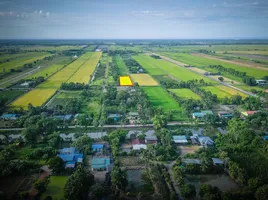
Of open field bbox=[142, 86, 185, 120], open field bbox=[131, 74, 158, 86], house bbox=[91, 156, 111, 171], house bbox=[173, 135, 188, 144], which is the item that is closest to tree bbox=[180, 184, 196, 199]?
house bbox=[91, 156, 111, 171]

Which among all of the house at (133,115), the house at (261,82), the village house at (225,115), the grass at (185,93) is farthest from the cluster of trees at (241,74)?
the house at (133,115)

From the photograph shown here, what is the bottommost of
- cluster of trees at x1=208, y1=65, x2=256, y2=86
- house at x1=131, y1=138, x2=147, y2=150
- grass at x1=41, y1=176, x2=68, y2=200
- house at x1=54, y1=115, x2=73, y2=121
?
grass at x1=41, y1=176, x2=68, y2=200

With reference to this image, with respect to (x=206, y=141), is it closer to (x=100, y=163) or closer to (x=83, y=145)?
(x=100, y=163)

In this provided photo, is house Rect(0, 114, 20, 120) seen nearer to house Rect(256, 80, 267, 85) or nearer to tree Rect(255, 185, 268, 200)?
tree Rect(255, 185, 268, 200)

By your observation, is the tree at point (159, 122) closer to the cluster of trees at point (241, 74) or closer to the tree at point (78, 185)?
the tree at point (78, 185)

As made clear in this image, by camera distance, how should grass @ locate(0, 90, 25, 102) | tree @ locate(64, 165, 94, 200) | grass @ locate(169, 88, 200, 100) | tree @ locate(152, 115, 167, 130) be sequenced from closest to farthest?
tree @ locate(64, 165, 94, 200) < tree @ locate(152, 115, 167, 130) < grass @ locate(0, 90, 25, 102) < grass @ locate(169, 88, 200, 100)

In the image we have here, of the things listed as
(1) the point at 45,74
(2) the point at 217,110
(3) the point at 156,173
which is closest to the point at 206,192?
(3) the point at 156,173

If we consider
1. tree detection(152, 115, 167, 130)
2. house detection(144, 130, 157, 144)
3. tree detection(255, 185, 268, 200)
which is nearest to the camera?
tree detection(255, 185, 268, 200)

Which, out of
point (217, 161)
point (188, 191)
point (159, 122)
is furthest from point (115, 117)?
point (188, 191)
